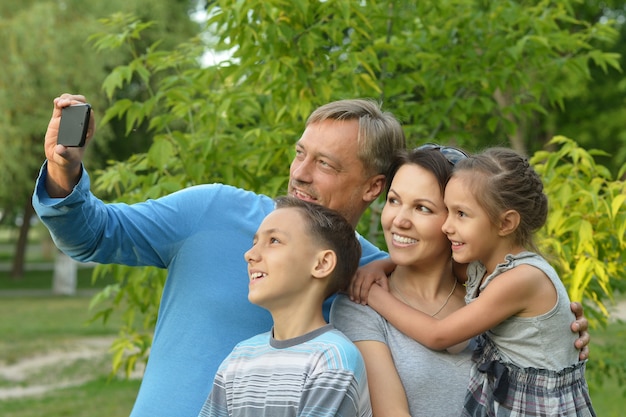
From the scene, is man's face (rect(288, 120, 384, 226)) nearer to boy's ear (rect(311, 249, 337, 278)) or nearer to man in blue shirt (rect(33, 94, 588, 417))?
man in blue shirt (rect(33, 94, 588, 417))

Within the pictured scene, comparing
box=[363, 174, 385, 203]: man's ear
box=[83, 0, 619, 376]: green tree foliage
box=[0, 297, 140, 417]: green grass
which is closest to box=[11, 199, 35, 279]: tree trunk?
box=[0, 297, 140, 417]: green grass

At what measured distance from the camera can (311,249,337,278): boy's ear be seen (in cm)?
241

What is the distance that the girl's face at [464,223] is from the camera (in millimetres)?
2439

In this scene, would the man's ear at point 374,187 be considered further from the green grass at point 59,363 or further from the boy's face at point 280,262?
the green grass at point 59,363

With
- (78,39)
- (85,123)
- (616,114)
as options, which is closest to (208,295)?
(85,123)

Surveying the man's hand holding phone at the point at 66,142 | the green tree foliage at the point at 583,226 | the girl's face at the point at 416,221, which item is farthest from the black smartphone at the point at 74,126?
the green tree foliage at the point at 583,226

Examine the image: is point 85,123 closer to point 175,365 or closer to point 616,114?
point 175,365

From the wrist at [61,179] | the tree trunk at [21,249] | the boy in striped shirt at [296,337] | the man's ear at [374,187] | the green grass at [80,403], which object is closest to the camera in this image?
the boy in striped shirt at [296,337]

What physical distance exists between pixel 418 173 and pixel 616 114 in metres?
19.7

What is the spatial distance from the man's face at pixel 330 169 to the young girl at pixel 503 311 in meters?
0.40

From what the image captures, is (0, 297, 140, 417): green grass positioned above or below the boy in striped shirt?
below

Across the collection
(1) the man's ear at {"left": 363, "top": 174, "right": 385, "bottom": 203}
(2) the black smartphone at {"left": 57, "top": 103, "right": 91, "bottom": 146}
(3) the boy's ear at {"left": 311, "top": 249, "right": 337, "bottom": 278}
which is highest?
(2) the black smartphone at {"left": 57, "top": 103, "right": 91, "bottom": 146}

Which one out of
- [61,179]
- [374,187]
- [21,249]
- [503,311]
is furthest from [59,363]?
[21,249]

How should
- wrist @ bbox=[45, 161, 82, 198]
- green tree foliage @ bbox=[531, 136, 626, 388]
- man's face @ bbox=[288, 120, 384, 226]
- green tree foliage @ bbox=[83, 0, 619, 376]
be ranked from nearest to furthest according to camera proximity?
wrist @ bbox=[45, 161, 82, 198] < man's face @ bbox=[288, 120, 384, 226] < green tree foliage @ bbox=[531, 136, 626, 388] < green tree foliage @ bbox=[83, 0, 619, 376]
